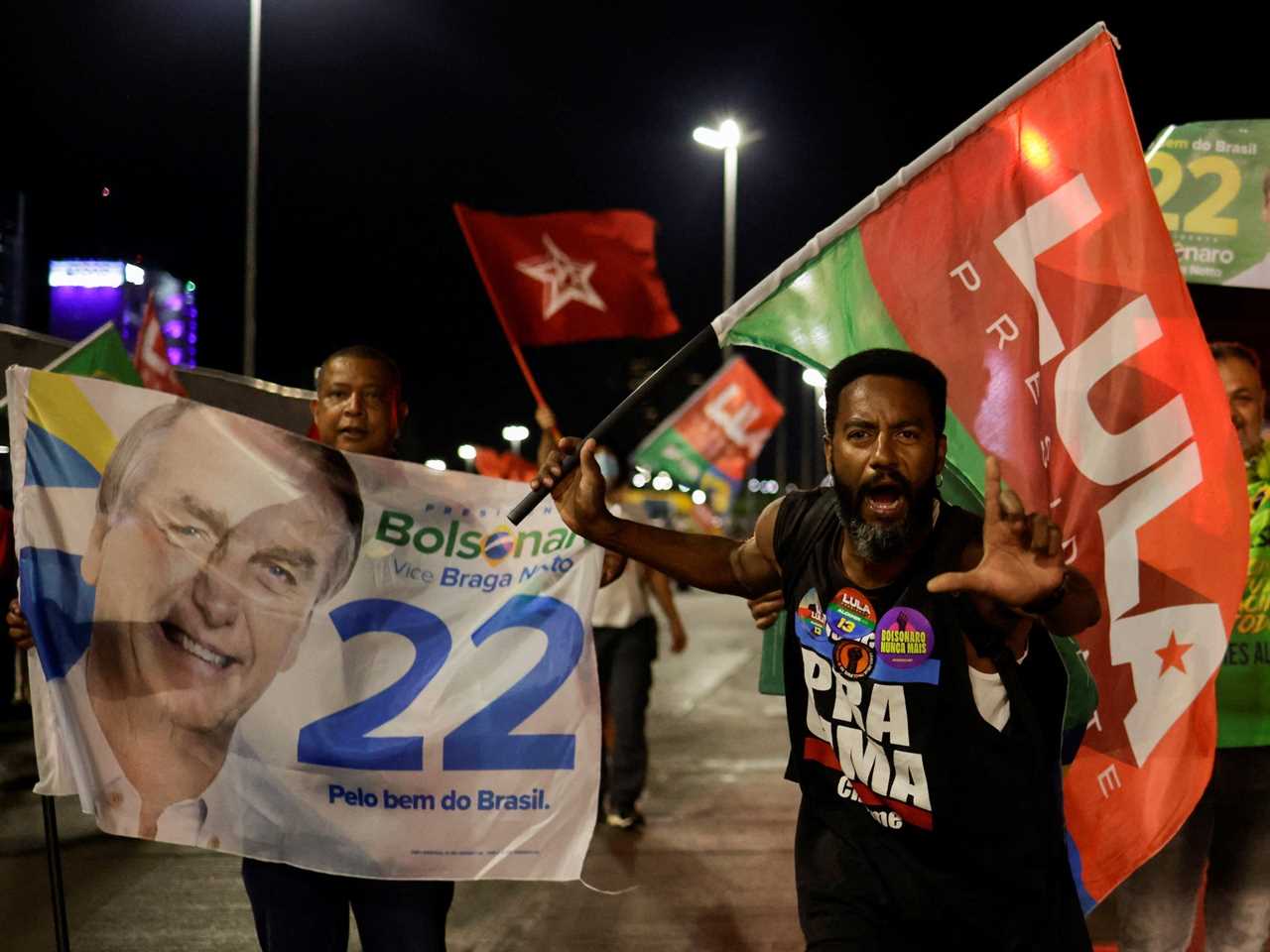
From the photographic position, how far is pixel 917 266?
3248mm

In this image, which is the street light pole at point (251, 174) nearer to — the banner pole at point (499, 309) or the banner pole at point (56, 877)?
the banner pole at point (499, 309)

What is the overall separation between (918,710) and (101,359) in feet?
10.9

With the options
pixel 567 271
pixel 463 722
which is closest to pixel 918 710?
pixel 463 722

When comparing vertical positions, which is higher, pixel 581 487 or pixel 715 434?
pixel 581 487

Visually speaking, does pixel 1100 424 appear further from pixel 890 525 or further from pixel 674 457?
pixel 674 457

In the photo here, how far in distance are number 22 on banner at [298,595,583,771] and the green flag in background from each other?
1.62 meters

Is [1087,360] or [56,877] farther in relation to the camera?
[56,877]

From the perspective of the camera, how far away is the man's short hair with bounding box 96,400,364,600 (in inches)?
141

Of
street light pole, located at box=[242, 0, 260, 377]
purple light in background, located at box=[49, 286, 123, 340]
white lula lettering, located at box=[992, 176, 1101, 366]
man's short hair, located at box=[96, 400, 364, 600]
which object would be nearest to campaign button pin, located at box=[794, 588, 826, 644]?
white lula lettering, located at box=[992, 176, 1101, 366]

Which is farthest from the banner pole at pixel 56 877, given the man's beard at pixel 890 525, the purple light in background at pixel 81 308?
the purple light in background at pixel 81 308

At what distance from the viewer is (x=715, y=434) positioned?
14.7 meters

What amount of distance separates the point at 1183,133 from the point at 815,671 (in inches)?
127

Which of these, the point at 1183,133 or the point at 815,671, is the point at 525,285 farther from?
the point at 815,671

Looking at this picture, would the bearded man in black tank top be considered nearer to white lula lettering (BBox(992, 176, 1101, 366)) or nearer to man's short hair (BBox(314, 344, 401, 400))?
white lula lettering (BBox(992, 176, 1101, 366))
